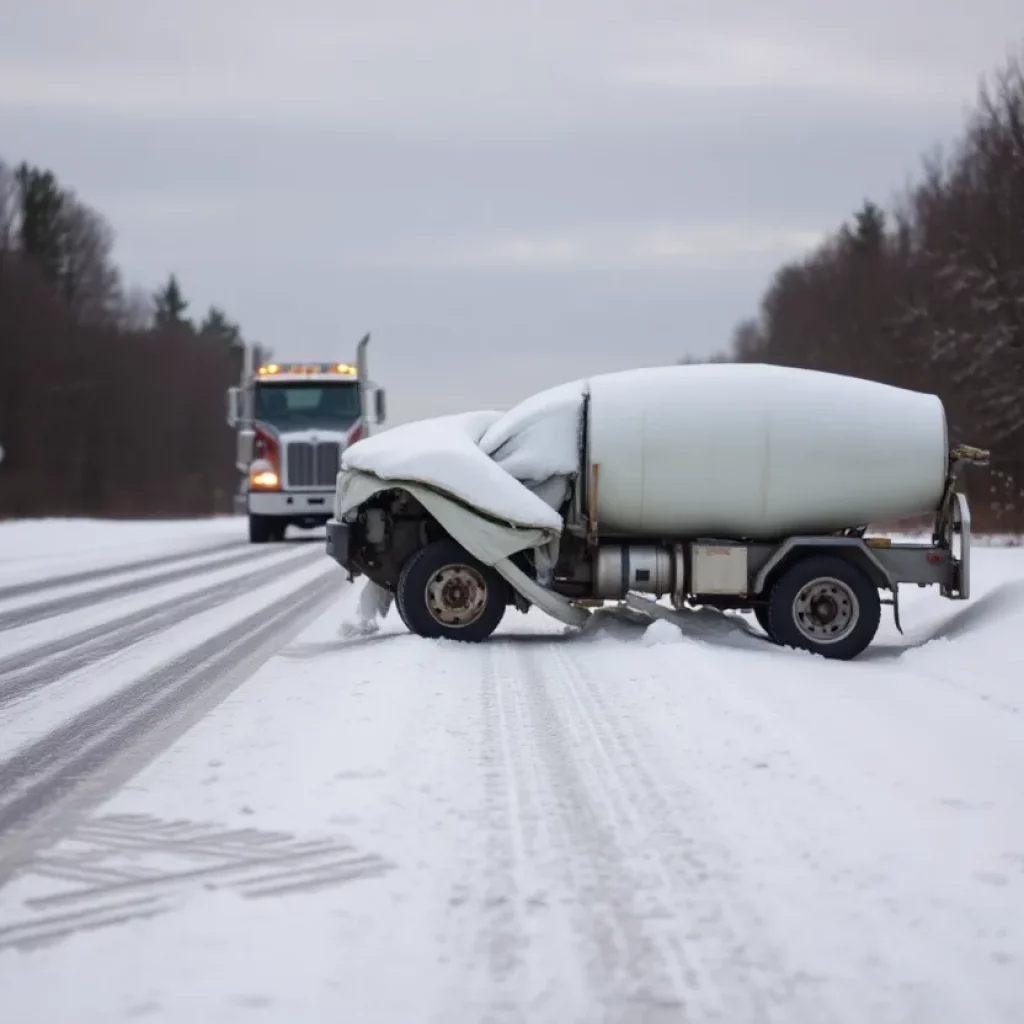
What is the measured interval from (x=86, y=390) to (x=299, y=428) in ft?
161

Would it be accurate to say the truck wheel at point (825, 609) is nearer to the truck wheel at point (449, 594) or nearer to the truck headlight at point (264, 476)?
the truck wheel at point (449, 594)

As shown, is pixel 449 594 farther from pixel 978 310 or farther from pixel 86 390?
pixel 86 390

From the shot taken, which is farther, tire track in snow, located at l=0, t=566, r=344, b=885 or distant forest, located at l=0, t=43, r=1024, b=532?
distant forest, located at l=0, t=43, r=1024, b=532

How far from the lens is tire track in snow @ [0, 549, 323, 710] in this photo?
1041 cm

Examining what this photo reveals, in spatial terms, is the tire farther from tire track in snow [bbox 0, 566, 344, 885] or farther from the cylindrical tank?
tire track in snow [bbox 0, 566, 344, 885]

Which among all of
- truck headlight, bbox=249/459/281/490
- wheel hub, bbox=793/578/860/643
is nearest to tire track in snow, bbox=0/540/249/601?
truck headlight, bbox=249/459/281/490

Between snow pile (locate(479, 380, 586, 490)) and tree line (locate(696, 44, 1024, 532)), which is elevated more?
tree line (locate(696, 44, 1024, 532))

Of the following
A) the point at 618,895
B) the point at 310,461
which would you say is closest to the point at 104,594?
the point at 310,461

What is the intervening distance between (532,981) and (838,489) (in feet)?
27.5

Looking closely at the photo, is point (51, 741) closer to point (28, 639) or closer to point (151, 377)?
point (28, 639)

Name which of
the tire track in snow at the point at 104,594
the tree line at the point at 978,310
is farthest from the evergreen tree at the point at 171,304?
the tire track in snow at the point at 104,594

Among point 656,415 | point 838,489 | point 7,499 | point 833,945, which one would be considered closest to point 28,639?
point 656,415

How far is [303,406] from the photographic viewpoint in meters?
30.2

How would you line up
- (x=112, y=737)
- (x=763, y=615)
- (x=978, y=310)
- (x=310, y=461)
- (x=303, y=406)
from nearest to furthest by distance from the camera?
1. (x=112, y=737)
2. (x=763, y=615)
3. (x=310, y=461)
4. (x=303, y=406)
5. (x=978, y=310)
